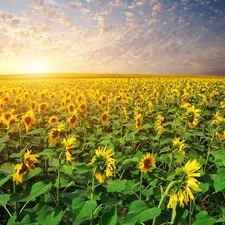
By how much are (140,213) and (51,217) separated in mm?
800

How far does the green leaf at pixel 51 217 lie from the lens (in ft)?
7.67

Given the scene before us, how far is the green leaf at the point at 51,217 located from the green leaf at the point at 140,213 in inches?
24.2

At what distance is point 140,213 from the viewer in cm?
227

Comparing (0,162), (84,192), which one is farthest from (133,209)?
(0,162)

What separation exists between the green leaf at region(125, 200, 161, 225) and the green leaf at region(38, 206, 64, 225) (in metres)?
0.61

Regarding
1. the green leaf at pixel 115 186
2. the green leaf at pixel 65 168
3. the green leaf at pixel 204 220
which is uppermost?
the green leaf at pixel 65 168

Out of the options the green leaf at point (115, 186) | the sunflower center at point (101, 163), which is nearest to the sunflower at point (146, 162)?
the green leaf at point (115, 186)

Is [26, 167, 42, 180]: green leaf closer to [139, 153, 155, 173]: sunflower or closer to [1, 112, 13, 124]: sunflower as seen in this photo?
[139, 153, 155, 173]: sunflower

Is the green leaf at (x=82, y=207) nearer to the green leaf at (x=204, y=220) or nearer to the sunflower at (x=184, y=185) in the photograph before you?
the sunflower at (x=184, y=185)

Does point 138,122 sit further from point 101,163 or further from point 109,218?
point 109,218

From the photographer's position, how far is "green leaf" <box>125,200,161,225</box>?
217 centimetres

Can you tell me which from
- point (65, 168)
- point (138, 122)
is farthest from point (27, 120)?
point (65, 168)

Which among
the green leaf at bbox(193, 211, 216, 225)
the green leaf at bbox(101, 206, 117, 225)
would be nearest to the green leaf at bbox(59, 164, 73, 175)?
the green leaf at bbox(101, 206, 117, 225)

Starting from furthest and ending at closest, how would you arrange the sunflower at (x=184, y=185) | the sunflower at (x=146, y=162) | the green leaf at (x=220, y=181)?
the sunflower at (x=146, y=162) < the green leaf at (x=220, y=181) < the sunflower at (x=184, y=185)
